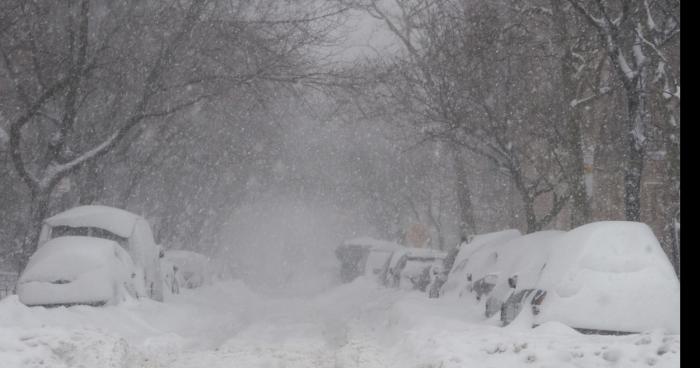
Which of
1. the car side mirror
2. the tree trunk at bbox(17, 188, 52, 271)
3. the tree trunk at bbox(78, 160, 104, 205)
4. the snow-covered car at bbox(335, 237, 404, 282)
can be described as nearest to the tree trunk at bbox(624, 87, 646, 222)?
the car side mirror

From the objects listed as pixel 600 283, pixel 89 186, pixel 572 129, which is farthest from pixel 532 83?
pixel 89 186

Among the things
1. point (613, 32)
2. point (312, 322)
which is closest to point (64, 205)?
point (312, 322)

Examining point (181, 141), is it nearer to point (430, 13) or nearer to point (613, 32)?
point (430, 13)

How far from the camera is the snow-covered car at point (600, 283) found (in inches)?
386

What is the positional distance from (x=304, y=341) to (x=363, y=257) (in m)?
22.4

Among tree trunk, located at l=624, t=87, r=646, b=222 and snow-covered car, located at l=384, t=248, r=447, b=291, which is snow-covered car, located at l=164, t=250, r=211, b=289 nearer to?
snow-covered car, located at l=384, t=248, r=447, b=291

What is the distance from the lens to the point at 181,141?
1225 inches

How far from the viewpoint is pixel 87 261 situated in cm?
1408

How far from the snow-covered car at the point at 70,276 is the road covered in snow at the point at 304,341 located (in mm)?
368

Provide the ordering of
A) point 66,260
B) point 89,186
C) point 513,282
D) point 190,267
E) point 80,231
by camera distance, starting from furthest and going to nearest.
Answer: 1. point 190,267
2. point 89,186
3. point 80,231
4. point 66,260
5. point 513,282

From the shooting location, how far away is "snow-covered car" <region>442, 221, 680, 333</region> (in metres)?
9.80

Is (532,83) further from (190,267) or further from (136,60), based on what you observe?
(190,267)

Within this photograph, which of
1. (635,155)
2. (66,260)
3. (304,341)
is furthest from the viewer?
(635,155)

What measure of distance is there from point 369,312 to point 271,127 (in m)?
14.7
